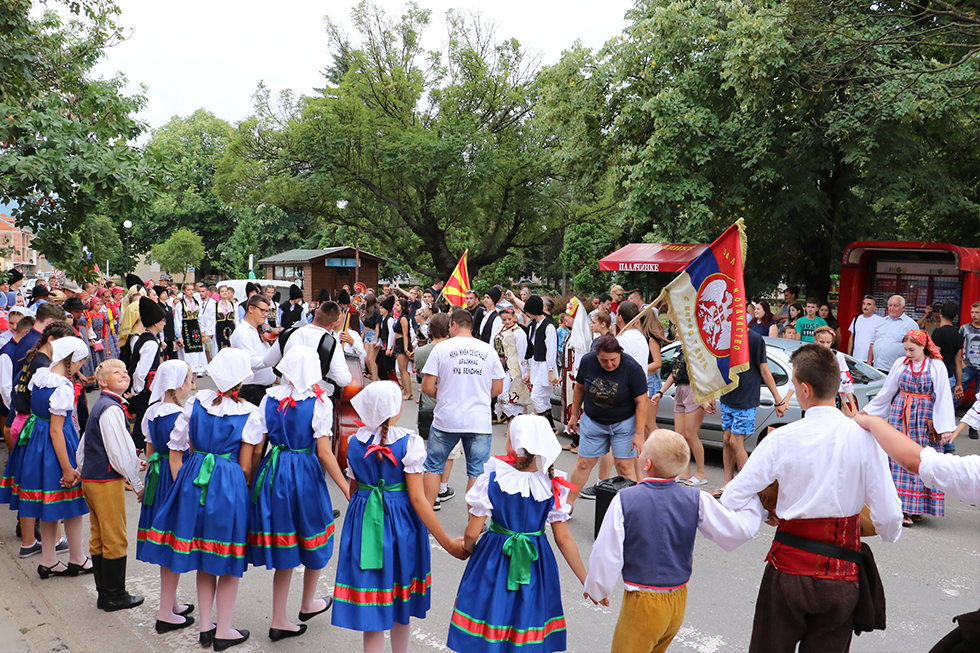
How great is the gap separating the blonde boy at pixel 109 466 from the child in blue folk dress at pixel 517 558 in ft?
8.20

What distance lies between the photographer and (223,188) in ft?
84.5

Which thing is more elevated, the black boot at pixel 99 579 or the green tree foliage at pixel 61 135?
the green tree foliage at pixel 61 135

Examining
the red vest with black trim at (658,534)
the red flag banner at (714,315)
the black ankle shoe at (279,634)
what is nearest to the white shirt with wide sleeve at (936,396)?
the red flag banner at (714,315)

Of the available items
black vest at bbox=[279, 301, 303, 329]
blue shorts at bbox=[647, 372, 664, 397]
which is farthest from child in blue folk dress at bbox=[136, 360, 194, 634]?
black vest at bbox=[279, 301, 303, 329]

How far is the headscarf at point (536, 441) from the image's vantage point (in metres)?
3.57

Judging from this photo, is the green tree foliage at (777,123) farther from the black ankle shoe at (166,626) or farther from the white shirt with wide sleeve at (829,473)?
the black ankle shoe at (166,626)

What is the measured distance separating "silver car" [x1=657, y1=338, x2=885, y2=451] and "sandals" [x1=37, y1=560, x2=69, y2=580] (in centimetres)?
644

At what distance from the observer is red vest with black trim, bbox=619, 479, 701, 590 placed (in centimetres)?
336

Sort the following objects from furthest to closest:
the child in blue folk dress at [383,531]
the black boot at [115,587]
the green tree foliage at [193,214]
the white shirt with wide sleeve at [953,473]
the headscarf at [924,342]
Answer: the green tree foliage at [193,214]
the headscarf at [924,342]
the black boot at [115,587]
the child in blue folk dress at [383,531]
the white shirt with wide sleeve at [953,473]

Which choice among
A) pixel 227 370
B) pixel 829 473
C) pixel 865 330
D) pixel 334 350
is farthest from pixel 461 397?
pixel 865 330

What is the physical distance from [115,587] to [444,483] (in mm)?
3276

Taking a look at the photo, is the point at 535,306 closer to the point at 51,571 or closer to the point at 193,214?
the point at 51,571

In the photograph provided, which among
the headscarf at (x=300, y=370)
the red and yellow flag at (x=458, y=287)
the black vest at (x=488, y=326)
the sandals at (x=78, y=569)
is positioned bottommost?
the sandals at (x=78, y=569)

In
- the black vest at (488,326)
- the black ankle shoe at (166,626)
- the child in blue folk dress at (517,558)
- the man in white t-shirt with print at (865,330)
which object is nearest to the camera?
the child in blue folk dress at (517,558)
